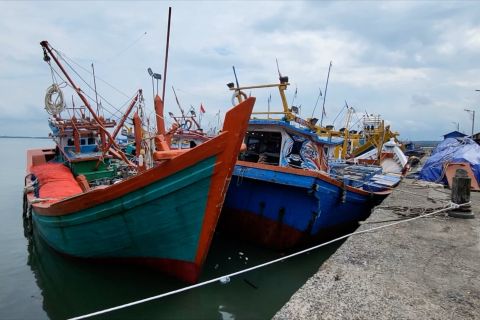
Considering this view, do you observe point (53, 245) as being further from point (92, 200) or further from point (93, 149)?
point (93, 149)

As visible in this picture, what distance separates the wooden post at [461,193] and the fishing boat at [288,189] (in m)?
2.25

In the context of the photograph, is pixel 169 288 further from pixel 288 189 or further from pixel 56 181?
pixel 56 181

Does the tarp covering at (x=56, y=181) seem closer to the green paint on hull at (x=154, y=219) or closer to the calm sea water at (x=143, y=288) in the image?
the calm sea water at (x=143, y=288)

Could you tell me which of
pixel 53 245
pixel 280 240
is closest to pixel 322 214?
pixel 280 240

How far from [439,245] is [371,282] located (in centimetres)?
208

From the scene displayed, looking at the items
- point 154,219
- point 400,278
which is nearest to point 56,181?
point 154,219

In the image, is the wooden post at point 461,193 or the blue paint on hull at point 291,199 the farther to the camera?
the blue paint on hull at point 291,199

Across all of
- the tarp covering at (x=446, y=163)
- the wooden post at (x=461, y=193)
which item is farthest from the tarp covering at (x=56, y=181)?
the tarp covering at (x=446, y=163)

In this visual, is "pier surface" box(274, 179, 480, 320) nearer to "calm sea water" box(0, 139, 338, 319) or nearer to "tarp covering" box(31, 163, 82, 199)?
"calm sea water" box(0, 139, 338, 319)

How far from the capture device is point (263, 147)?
385 inches

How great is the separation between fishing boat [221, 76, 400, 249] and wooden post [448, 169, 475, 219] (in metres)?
2.25

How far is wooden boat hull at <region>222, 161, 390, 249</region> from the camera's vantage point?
7332 mm

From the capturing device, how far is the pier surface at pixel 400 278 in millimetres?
3199

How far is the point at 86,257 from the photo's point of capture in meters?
6.71
